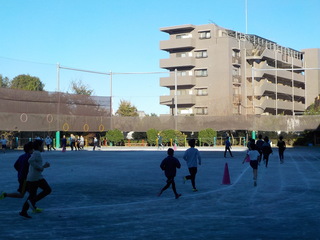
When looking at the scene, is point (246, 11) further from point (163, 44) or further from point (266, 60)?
point (163, 44)

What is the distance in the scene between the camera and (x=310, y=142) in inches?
2376

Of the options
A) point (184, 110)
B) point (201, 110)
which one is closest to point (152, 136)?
point (201, 110)

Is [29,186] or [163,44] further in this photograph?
[163,44]

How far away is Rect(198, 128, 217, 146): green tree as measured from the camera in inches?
2382

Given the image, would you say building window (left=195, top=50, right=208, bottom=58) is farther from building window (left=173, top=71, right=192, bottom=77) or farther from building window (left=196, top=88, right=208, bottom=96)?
building window (left=196, top=88, right=208, bottom=96)

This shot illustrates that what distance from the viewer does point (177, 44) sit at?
8262cm

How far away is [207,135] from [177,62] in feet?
82.4

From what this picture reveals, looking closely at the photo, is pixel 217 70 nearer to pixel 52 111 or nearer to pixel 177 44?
pixel 177 44

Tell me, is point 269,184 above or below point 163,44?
below

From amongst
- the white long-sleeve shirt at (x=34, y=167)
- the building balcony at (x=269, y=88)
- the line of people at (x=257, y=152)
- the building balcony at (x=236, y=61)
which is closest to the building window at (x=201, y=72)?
the building balcony at (x=236, y=61)

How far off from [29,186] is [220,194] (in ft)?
18.9

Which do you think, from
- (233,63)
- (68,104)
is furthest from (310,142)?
(68,104)

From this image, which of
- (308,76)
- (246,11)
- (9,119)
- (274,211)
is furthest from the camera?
(308,76)

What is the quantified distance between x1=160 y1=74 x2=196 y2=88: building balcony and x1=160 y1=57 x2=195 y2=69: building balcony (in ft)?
6.65
